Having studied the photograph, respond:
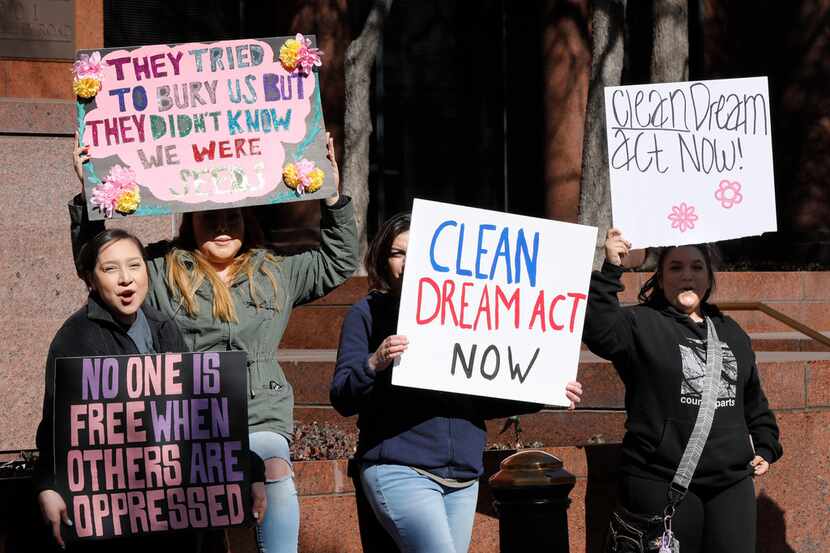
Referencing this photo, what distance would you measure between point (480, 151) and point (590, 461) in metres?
13.7

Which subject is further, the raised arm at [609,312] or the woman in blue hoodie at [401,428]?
the raised arm at [609,312]

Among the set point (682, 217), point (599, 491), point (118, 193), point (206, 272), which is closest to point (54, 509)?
point (206, 272)

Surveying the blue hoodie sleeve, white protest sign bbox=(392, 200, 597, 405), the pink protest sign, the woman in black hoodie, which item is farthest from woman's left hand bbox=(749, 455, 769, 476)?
the pink protest sign

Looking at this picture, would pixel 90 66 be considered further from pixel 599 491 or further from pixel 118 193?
pixel 599 491

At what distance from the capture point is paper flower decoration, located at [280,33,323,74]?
214 inches

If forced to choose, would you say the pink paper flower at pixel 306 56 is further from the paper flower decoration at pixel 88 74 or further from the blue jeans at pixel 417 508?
the blue jeans at pixel 417 508

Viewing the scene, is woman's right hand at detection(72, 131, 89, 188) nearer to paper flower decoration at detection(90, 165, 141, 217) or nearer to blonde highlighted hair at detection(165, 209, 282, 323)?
paper flower decoration at detection(90, 165, 141, 217)

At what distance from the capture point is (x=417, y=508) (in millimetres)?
4656

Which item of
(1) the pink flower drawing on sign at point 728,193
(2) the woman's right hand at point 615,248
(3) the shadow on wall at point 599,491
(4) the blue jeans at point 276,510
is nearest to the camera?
(4) the blue jeans at point 276,510

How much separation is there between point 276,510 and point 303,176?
134 centimetres

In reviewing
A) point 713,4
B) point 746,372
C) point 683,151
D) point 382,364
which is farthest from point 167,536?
point 713,4

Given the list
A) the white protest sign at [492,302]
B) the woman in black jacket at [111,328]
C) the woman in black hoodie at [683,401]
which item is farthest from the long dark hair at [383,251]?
the woman in black hoodie at [683,401]

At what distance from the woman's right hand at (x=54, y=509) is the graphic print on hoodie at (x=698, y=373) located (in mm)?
2437

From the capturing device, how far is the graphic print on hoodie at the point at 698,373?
17.6ft
